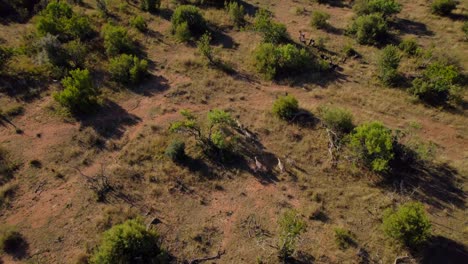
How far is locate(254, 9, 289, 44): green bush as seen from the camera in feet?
103

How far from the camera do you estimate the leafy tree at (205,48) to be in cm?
2966

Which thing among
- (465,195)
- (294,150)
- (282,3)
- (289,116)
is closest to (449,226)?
(465,195)

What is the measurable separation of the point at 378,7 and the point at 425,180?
732 inches

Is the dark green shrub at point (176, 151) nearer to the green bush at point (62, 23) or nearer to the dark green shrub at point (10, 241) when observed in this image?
the dark green shrub at point (10, 241)

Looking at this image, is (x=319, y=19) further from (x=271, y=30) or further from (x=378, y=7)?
(x=378, y=7)

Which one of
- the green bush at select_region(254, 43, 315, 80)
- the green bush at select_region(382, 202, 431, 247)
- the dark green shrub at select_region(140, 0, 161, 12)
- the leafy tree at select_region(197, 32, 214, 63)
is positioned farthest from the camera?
the dark green shrub at select_region(140, 0, 161, 12)

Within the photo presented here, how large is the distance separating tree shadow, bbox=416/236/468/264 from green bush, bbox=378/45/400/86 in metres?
12.8

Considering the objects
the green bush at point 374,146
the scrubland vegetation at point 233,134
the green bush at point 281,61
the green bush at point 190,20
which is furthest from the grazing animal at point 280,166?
the green bush at point 190,20

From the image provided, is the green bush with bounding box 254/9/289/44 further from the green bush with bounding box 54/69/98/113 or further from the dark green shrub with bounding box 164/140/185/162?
the green bush with bounding box 54/69/98/113

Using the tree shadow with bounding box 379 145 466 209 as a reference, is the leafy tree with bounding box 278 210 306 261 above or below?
below

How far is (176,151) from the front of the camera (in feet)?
73.1

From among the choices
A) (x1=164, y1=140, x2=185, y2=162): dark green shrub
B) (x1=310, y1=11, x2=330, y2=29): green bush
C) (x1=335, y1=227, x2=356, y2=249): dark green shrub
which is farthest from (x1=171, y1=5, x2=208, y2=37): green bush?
(x1=335, y1=227, x2=356, y2=249): dark green shrub

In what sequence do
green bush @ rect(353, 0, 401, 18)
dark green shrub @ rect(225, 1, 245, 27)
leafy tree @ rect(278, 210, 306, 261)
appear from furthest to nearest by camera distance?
dark green shrub @ rect(225, 1, 245, 27) → green bush @ rect(353, 0, 401, 18) → leafy tree @ rect(278, 210, 306, 261)

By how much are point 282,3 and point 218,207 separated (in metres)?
24.9
